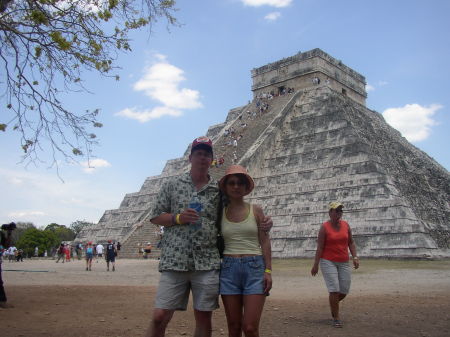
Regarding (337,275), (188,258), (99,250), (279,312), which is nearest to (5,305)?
(279,312)

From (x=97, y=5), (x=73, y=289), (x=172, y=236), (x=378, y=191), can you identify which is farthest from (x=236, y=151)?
(x=172, y=236)

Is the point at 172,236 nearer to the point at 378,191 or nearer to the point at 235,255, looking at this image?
the point at 235,255

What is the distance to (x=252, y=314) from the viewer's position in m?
3.52

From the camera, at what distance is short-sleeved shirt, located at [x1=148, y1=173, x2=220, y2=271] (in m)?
3.61

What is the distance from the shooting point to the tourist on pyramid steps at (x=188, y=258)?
141 inches

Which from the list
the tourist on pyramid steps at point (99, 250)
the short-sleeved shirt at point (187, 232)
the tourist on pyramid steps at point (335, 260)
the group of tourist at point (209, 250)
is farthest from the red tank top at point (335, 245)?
the tourist on pyramid steps at point (99, 250)

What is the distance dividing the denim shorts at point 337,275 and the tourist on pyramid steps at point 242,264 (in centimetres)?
244

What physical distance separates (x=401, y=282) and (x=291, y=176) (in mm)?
10845

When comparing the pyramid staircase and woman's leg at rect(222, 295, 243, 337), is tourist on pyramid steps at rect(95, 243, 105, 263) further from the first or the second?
woman's leg at rect(222, 295, 243, 337)

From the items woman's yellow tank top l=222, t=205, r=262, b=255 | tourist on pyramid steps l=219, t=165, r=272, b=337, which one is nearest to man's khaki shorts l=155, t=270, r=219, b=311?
tourist on pyramid steps l=219, t=165, r=272, b=337

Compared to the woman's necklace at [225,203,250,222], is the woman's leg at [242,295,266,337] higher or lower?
lower

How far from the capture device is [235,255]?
3707 mm

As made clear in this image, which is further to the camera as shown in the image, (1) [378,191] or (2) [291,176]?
(2) [291,176]

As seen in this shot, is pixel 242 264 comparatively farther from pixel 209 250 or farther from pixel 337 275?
pixel 337 275
